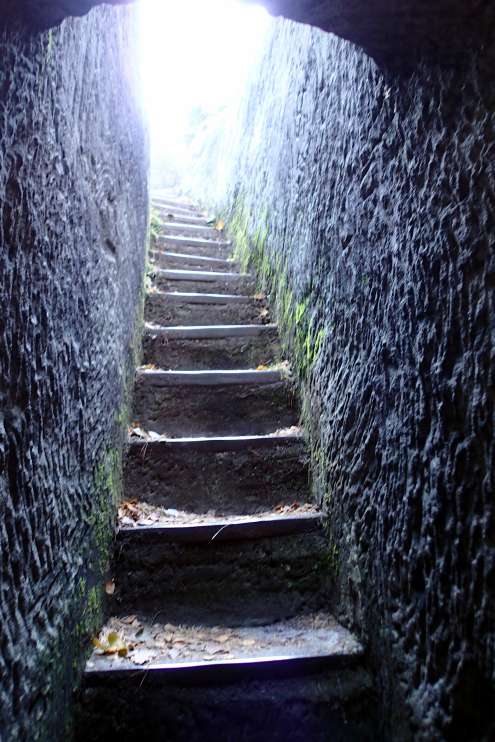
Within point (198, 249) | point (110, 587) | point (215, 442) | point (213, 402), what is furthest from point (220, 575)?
point (198, 249)

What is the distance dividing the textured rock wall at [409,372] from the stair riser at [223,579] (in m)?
0.16

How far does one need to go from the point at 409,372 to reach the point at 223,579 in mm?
1108

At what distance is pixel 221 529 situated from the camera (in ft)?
6.98

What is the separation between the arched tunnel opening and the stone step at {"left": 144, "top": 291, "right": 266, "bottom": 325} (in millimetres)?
772

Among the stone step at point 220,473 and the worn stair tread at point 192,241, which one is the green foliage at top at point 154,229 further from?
the stone step at point 220,473

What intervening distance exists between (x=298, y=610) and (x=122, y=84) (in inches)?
95.9

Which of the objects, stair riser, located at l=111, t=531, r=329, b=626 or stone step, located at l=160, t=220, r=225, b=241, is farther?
stone step, located at l=160, t=220, r=225, b=241

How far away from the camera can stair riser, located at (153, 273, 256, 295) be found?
164 inches

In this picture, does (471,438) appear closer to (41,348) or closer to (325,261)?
(41,348)

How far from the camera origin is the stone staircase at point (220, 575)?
5.40ft

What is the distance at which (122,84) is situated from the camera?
2.69 meters

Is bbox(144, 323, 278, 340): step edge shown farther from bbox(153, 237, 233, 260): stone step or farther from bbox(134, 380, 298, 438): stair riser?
bbox(153, 237, 233, 260): stone step

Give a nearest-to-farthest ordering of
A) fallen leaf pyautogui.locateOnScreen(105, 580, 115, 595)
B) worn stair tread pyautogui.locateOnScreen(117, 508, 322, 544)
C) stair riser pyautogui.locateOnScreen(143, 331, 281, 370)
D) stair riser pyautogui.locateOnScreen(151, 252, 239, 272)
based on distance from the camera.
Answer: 1. fallen leaf pyautogui.locateOnScreen(105, 580, 115, 595)
2. worn stair tread pyautogui.locateOnScreen(117, 508, 322, 544)
3. stair riser pyautogui.locateOnScreen(143, 331, 281, 370)
4. stair riser pyautogui.locateOnScreen(151, 252, 239, 272)

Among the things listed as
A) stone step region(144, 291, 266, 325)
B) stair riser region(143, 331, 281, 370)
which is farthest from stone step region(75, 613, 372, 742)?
stone step region(144, 291, 266, 325)
